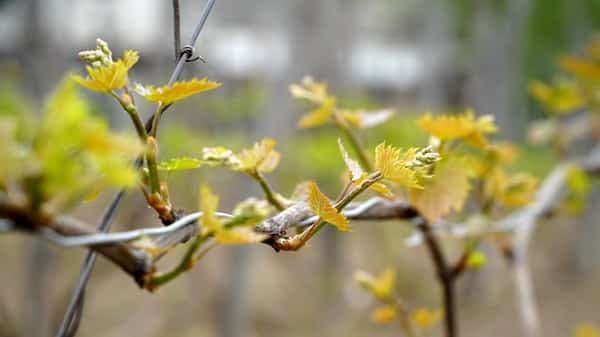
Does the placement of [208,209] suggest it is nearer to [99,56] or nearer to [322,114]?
[99,56]

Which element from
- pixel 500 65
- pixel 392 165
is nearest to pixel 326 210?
pixel 392 165

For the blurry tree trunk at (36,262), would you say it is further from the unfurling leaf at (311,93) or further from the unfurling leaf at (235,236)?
the unfurling leaf at (235,236)

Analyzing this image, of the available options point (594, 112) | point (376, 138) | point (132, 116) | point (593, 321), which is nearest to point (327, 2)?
point (376, 138)

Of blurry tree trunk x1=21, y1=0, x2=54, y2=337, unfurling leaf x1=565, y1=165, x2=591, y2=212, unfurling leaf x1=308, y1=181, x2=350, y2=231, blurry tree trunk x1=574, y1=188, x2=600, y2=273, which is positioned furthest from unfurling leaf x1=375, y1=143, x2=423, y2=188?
blurry tree trunk x1=574, y1=188, x2=600, y2=273

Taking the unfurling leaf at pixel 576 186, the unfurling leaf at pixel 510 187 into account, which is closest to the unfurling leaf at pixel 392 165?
the unfurling leaf at pixel 510 187

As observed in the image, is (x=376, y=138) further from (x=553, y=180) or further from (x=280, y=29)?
(x=553, y=180)

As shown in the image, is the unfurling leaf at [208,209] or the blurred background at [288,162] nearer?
the unfurling leaf at [208,209]

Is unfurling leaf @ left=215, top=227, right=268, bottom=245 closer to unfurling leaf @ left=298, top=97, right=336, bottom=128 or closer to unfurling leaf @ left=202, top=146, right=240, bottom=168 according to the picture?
unfurling leaf @ left=202, top=146, right=240, bottom=168
